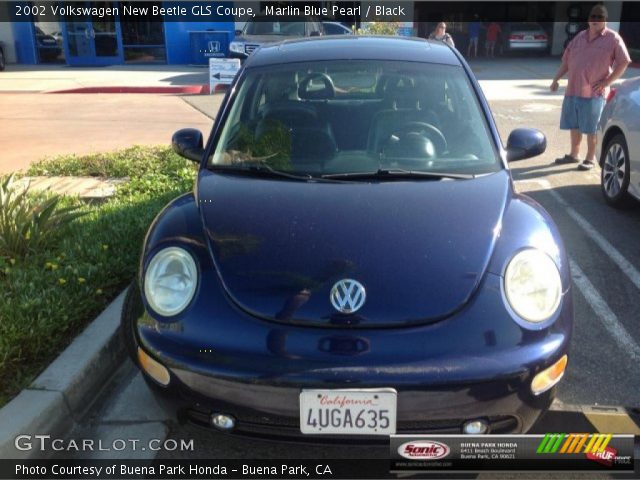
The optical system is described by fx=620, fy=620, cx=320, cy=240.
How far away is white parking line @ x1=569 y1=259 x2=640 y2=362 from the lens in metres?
3.51

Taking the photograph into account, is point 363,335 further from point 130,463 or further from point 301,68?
point 301,68

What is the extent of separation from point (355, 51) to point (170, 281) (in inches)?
78.5

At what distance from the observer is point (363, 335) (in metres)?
2.22

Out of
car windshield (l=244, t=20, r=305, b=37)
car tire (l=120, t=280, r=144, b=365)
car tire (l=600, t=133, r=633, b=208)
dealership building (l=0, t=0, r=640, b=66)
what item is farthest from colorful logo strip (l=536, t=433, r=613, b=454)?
dealership building (l=0, t=0, r=640, b=66)

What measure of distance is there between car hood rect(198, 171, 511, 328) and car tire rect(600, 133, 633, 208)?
10.4 ft

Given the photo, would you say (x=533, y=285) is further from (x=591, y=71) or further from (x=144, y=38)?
(x=144, y=38)

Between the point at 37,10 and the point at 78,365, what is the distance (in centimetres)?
2150

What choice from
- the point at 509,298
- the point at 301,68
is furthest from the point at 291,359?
the point at 301,68

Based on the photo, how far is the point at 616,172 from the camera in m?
5.71

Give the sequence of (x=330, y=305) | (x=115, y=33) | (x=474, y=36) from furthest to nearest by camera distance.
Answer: (x=474, y=36)
(x=115, y=33)
(x=330, y=305)

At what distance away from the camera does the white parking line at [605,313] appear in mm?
3510

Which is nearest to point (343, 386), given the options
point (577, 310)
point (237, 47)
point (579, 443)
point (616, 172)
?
point (579, 443)

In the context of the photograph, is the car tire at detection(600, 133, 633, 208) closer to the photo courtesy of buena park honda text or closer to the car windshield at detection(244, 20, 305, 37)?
the photo courtesy of buena park honda text

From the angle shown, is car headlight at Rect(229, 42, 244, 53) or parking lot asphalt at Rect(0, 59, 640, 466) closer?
parking lot asphalt at Rect(0, 59, 640, 466)
